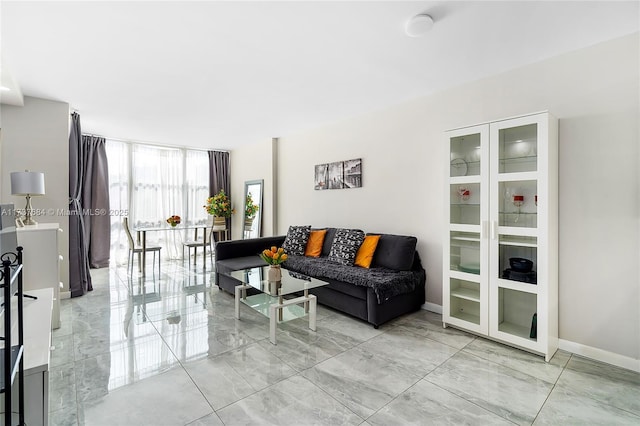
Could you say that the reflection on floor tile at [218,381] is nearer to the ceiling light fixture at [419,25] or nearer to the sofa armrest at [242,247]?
the sofa armrest at [242,247]

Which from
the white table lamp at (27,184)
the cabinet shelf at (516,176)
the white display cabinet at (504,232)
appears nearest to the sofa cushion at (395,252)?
the white display cabinet at (504,232)

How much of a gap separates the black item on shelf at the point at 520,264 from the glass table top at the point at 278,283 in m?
1.78

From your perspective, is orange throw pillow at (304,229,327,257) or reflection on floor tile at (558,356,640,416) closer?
reflection on floor tile at (558,356,640,416)

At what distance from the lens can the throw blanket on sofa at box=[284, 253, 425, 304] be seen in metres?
3.03

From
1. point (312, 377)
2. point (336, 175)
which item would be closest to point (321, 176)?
point (336, 175)

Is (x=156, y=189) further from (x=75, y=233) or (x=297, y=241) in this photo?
(x=297, y=241)

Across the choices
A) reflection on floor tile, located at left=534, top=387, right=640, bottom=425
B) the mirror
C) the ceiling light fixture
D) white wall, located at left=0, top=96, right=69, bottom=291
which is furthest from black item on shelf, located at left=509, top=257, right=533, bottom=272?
white wall, located at left=0, top=96, right=69, bottom=291

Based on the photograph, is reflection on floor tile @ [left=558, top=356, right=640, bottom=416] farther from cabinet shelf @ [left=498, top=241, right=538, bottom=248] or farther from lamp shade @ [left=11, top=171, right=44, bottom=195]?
lamp shade @ [left=11, top=171, right=44, bottom=195]

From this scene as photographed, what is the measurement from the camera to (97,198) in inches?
225

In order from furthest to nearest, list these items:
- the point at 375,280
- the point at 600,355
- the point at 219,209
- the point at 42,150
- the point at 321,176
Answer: the point at 219,209, the point at 321,176, the point at 42,150, the point at 375,280, the point at 600,355

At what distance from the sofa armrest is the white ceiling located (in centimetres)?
195

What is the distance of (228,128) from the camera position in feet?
17.1

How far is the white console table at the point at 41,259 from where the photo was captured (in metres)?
2.93

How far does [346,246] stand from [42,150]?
4019 millimetres
